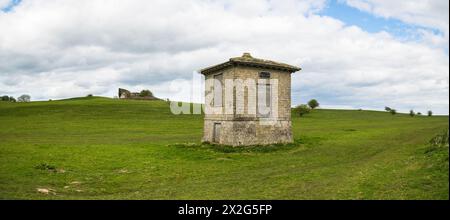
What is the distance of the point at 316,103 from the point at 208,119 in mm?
80656

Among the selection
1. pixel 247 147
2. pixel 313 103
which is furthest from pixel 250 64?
pixel 313 103

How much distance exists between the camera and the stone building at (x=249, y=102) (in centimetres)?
3064

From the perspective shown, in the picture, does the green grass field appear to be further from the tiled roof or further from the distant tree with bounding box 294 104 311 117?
the distant tree with bounding box 294 104 311 117

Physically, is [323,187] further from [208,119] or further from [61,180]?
[208,119]

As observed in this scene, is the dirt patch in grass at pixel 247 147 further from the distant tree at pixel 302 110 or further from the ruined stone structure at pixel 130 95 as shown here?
the ruined stone structure at pixel 130 95

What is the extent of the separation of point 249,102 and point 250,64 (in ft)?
11.1

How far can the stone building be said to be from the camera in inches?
1206

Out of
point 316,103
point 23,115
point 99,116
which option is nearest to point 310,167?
point 99,116

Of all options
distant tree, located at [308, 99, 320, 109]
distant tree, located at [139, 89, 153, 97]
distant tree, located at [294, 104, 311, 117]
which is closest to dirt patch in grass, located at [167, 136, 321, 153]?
distant tree, located at [294, 104, 311, 117]

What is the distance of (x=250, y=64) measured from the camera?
30812 mm

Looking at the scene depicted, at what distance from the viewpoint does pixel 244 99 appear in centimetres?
3116

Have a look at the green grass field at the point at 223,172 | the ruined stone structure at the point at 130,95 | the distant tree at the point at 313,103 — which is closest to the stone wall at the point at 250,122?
the green grass field at the point at 223,172
